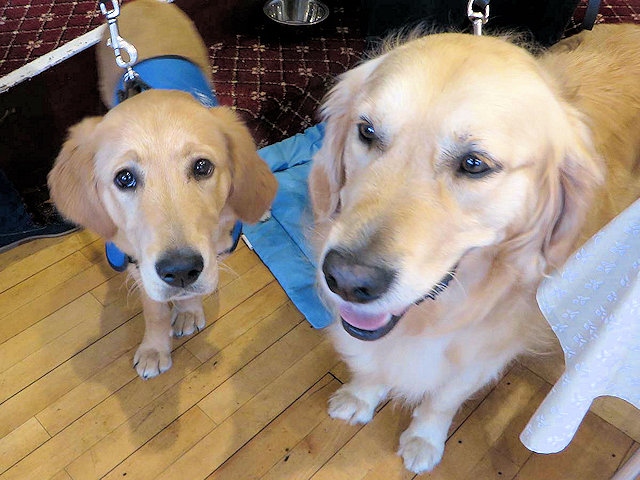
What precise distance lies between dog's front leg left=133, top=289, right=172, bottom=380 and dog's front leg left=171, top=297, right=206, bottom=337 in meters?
0.08

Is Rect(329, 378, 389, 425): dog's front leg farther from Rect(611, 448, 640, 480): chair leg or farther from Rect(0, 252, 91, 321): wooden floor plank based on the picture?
Rect(0, 252, 91, 321): wooden floor plank

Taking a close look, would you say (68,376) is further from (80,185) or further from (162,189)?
(162,189)

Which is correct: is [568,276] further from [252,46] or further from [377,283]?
[252,46]

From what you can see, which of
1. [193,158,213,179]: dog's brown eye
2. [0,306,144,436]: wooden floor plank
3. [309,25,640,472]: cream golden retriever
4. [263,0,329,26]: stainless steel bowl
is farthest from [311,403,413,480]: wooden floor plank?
[263,0,329,26]: stainless steel bowl

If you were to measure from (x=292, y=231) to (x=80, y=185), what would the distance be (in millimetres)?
869

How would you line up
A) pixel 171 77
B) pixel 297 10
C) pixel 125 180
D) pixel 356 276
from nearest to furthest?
pixel 356 276, pixel 125 180, pixel 171 77, pixel 297 10

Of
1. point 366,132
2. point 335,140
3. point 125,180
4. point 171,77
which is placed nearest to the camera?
point 366,132

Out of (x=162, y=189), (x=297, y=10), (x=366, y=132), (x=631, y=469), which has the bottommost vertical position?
(x=631, y=469)

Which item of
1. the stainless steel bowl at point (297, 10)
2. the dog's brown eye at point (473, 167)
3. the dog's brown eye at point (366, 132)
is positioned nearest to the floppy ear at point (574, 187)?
the dog's brown eye at point (473, 167)

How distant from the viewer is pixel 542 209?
1.07 metres

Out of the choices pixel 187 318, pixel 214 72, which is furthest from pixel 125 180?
pixel 214 72

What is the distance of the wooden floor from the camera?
61.3 inches

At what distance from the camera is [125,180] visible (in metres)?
1.33

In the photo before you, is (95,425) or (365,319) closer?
(365,319)
